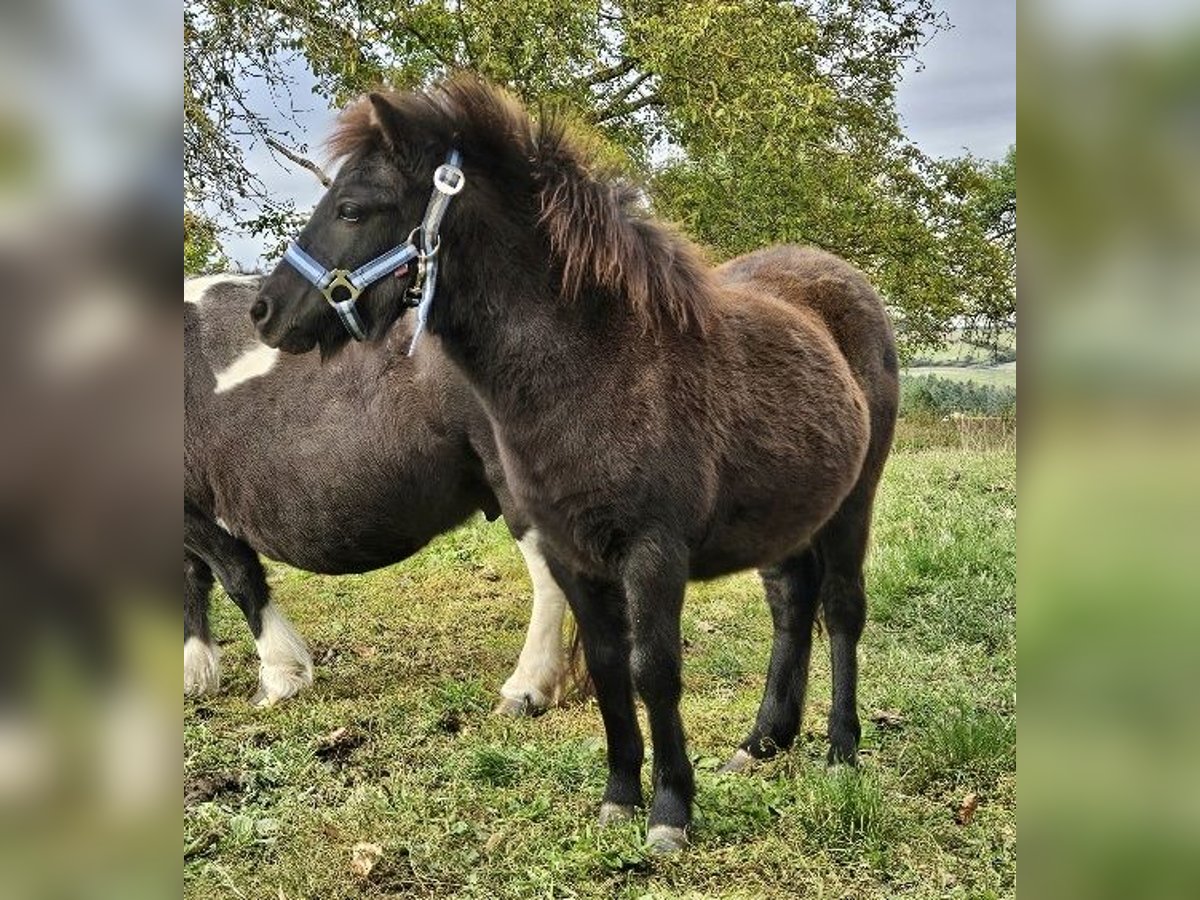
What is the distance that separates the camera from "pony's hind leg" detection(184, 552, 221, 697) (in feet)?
19.3

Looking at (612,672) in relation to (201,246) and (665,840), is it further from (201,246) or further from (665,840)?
(201,246)

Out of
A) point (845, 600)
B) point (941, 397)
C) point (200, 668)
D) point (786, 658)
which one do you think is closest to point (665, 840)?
point (786, 658)

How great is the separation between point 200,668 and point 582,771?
2.68 m

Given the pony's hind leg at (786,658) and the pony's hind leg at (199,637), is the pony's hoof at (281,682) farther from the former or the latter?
the pony's hind leg at (786,658)

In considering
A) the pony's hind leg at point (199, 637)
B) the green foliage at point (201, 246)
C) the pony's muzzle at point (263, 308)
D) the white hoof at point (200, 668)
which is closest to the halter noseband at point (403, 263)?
the pony's muzzle at point (263, 308)

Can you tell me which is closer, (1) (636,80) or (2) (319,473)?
(2) (319,473)

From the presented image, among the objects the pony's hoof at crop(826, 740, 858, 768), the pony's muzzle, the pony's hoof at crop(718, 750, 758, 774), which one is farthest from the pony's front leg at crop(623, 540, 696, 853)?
the pony's muzzle

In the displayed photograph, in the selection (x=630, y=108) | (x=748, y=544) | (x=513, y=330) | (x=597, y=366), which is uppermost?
(x=630, y=108)

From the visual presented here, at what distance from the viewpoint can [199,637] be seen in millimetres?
5988

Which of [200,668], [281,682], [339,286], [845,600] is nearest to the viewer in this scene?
[339,286]

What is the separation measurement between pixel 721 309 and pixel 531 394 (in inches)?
34.5

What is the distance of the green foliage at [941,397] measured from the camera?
49.5 ft

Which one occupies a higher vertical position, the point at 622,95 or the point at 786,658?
the point at 622,95

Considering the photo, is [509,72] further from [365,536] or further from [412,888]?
[412,888]
